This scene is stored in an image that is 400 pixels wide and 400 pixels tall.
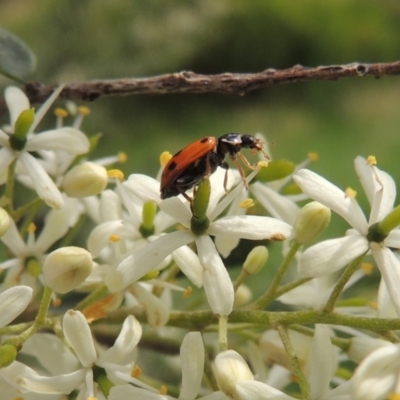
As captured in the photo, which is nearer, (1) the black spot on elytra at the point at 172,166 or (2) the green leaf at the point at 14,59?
(1) the black spot on elytra at the point at 172,166

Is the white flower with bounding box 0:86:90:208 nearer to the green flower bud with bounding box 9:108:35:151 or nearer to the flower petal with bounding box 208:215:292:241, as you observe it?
the green flower bud with bounding box 9:108:35:151

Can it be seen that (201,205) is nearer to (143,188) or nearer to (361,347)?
(143,188)

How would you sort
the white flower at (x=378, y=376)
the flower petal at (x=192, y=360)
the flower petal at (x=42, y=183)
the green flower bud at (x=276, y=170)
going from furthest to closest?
the green flower bud at (x=276, y=170) < the flower petal at (x=42, y=183) < the flower petal at (x=192, y=360) < the white flower at (x=378, y=376)

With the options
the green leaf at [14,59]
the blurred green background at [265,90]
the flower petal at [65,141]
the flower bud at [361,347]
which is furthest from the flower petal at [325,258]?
the blurred green background at [265,90]

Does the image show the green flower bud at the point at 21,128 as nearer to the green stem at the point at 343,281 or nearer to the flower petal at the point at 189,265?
the flower petal at the point at 189,265

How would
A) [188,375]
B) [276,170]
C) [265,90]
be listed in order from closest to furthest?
[188,375] < [276,170] < [265,90]

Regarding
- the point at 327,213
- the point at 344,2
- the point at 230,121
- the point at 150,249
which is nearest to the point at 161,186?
the point at 150,249

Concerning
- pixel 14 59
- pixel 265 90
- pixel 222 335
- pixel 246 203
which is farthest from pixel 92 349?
pixel 265 90
